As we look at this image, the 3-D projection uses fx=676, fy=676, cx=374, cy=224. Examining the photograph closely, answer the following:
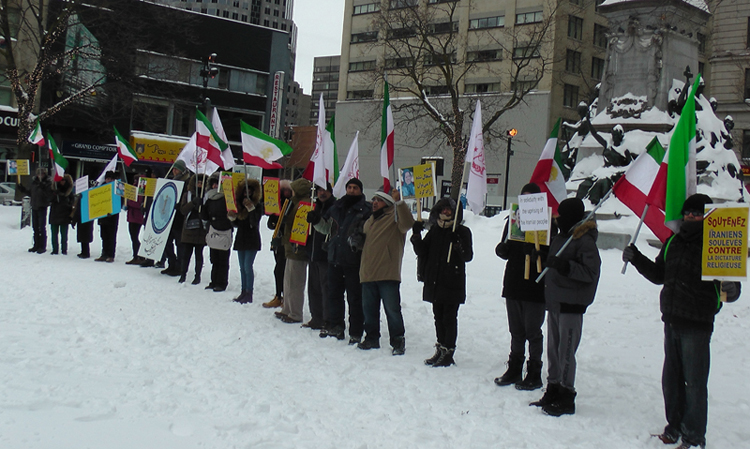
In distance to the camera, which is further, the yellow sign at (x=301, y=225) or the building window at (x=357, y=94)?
the building window at (x=357, y=94)

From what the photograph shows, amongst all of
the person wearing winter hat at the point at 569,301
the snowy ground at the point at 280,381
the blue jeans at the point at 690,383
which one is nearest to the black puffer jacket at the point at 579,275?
the person wearing winter hat at the point at 569,301

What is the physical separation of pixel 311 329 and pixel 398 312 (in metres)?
1.55

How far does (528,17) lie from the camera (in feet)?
147

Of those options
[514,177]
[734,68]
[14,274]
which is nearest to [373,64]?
[514,177]

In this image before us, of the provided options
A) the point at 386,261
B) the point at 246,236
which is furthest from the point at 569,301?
the point at 246,236

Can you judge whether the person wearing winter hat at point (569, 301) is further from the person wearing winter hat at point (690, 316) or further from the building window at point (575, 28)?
the building window at point (575, 28)

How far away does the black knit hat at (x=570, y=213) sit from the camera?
568cm

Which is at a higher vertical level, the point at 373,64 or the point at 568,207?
the point at 373,64

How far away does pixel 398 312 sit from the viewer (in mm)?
7523

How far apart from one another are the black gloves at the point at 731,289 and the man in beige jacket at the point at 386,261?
3438mm

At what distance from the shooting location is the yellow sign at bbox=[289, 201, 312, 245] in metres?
8.90

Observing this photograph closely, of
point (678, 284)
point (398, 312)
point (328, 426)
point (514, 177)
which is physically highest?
point (514, 177)

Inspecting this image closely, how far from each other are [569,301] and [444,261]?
1.68m

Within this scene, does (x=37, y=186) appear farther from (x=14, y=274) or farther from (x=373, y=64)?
(x=373, y=64)
